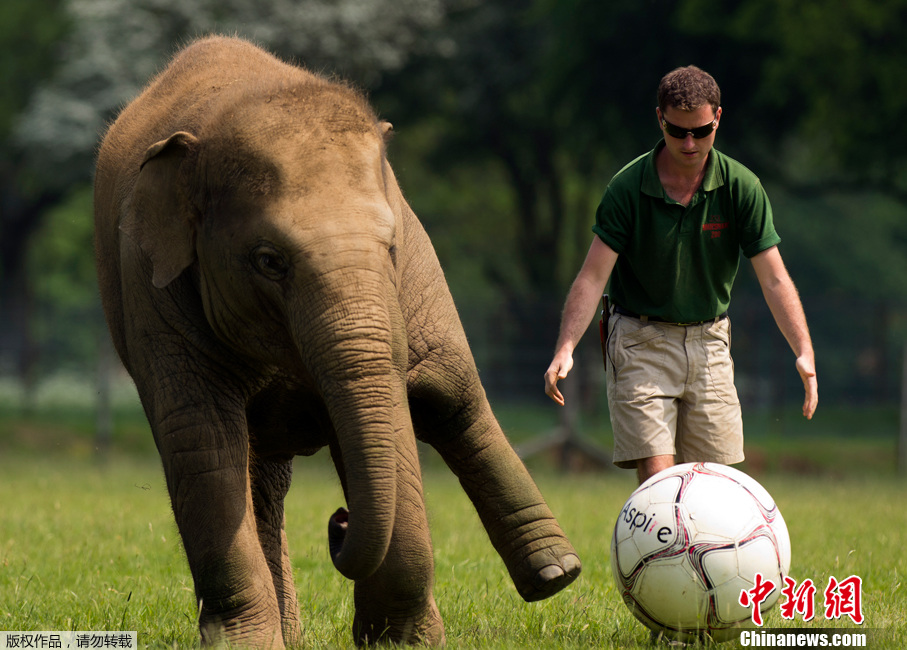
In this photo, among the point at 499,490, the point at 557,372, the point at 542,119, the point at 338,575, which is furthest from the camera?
the point at 542,119

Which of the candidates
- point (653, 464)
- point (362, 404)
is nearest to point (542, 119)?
point (653, 464)

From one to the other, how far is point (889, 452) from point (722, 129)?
7.41m

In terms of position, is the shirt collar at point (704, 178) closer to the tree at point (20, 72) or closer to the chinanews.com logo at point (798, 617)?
the chinanews.com logo at point (798, 617)

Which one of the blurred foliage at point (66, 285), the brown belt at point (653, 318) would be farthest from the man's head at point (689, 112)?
the blurred foliage at point (66, 285)

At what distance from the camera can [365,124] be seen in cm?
558

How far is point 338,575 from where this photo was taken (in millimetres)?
8250

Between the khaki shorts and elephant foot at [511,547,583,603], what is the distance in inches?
25.6

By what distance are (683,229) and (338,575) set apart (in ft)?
11.0

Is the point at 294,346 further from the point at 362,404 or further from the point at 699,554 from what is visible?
the point at 699,554

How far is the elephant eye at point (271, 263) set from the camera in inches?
207

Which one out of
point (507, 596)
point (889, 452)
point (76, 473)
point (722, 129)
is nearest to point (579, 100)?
point (722, 129)

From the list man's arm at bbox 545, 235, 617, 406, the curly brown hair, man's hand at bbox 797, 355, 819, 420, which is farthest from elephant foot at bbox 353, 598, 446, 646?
the curly brown hair

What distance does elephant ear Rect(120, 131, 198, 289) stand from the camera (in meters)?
5.63

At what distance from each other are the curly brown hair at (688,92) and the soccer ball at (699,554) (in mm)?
1750
